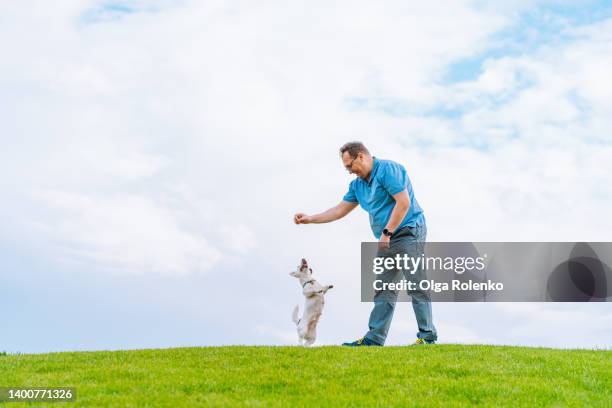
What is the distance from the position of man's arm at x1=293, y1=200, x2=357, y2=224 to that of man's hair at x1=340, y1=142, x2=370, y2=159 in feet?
3.68

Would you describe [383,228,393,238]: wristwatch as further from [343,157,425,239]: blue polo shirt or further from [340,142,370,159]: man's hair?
[340,142,370,159]: man's hair

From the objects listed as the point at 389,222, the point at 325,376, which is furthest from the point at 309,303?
the point at 325,376

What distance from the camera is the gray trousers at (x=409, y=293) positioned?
1003cm

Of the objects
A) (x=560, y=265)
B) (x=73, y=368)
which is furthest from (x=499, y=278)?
(x=73, y=368)

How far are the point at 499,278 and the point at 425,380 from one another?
5103mm

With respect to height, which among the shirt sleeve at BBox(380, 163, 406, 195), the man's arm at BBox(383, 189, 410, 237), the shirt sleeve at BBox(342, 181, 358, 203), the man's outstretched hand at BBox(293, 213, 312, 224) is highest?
the shirt sleeve at BBox(342, 181, 358, 203)

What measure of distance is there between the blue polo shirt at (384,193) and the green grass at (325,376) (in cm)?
181

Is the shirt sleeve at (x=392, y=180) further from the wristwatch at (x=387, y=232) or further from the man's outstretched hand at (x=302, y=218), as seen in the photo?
the man's outstretched hand at (x=302, y=218)

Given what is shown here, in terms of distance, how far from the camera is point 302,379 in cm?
772

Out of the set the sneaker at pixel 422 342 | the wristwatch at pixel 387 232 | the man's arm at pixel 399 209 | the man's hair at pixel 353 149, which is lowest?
the sneaker at pixel 422 342

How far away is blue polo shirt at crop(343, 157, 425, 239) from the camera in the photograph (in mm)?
9922

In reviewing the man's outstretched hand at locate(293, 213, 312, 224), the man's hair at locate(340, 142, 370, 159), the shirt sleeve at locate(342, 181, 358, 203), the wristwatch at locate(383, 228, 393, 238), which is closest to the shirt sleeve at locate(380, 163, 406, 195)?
the man's hair at locate(340, 142, 370, 159)

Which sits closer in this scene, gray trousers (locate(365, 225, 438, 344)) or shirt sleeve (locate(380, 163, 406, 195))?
shirt sleeve (locate(380, 163, 406, 195))

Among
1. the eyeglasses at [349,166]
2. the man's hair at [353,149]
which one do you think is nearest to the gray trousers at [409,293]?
the eyeglasses at [349,166]
